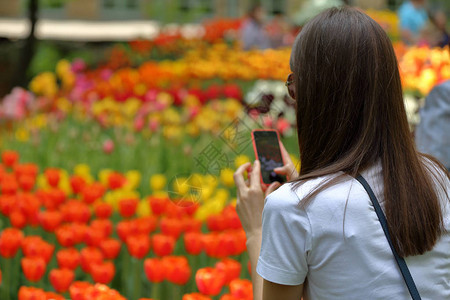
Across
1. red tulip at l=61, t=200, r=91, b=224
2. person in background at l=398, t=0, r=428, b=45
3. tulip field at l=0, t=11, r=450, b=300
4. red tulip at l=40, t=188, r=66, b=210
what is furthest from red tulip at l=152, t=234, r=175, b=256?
person in background at l=398, t=0, r=428, b=45

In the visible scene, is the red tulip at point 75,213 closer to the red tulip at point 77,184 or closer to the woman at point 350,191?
the red tulip at point 77,184

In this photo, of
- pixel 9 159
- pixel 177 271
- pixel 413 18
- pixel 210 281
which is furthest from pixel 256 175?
pixel 413 18

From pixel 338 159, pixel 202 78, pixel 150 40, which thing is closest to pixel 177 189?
pixel 338 159

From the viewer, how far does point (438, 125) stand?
2.58 metres

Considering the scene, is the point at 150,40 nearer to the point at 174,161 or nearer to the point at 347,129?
the point at 174,161

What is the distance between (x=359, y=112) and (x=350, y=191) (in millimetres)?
156

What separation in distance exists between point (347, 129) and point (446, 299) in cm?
38

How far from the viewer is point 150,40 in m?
10.8

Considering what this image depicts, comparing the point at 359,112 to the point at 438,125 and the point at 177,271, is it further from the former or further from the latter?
the point at 438,125

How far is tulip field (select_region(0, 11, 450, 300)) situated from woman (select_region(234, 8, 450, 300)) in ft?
1.59

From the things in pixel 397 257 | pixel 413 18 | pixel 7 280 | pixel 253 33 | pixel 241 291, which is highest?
pixel 413 18

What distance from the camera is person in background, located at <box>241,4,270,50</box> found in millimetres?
10539

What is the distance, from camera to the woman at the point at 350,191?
1.16 meters

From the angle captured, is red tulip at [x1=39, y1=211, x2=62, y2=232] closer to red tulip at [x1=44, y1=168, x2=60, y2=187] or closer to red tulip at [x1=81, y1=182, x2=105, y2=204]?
red tulip at [x1=81, y1=182, x2=105, y2=204]
